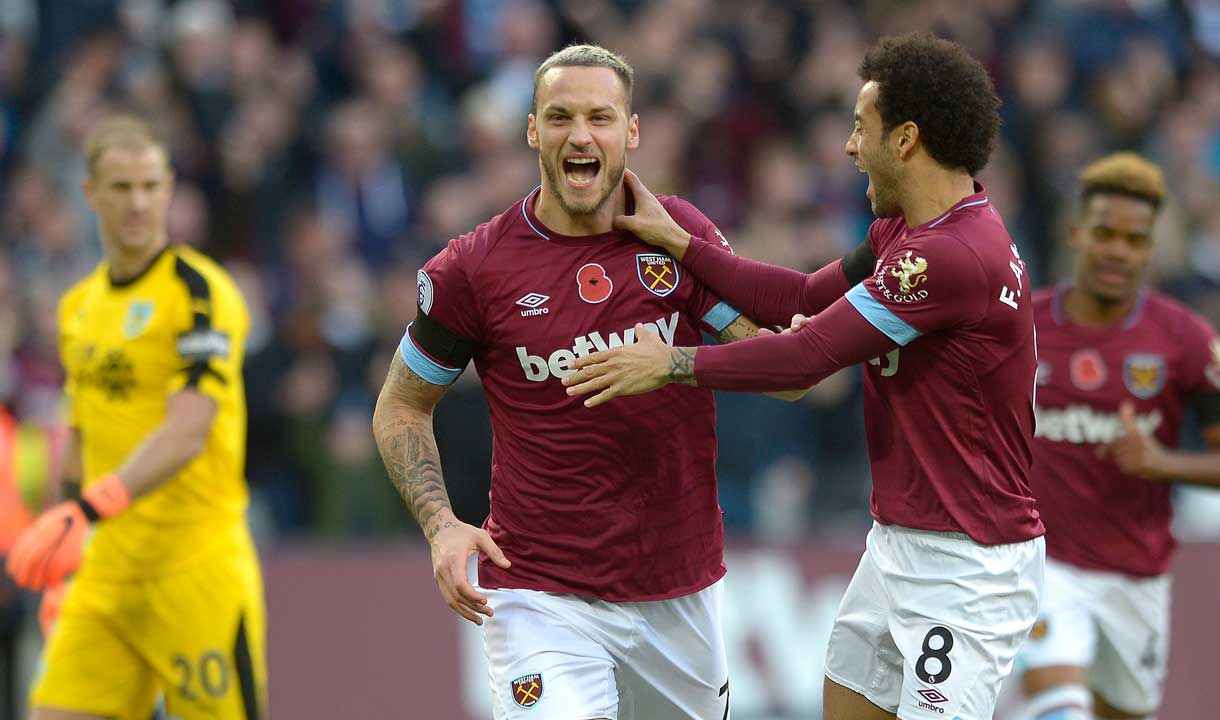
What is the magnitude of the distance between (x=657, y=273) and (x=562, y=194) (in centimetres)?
42

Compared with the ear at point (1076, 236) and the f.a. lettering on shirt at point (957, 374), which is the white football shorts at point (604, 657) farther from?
the ear at point (1076, 236)

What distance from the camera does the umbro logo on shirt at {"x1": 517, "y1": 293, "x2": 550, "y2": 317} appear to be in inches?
222

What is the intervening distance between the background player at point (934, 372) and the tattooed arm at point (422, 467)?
63 centimetres

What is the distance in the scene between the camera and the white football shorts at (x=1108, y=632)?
7.37 meters

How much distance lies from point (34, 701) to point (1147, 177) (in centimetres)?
531

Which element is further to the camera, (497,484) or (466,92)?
(466,92)

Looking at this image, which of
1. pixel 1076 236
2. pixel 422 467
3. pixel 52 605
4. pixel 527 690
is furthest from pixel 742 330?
pixel 52 605

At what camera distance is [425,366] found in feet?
19.0

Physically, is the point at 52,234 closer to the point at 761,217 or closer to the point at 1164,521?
the point at 761,217

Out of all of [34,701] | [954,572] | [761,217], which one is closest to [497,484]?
[954,572]

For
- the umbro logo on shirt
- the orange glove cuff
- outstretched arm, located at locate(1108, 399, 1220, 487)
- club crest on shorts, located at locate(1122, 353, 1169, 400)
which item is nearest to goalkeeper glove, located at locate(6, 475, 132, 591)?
the orange glove cuff

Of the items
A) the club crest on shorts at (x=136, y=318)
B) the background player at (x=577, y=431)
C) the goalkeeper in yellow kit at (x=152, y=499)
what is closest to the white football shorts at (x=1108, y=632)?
the background player at (x=577, y=431)

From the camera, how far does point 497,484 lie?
586 centimetres

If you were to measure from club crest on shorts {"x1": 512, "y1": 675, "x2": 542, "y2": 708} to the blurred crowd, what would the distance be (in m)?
5.14
